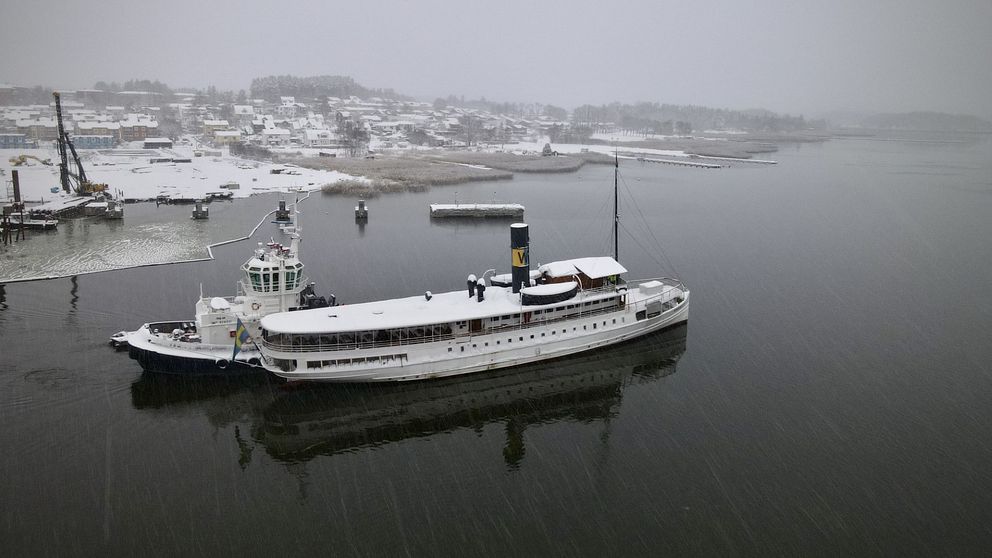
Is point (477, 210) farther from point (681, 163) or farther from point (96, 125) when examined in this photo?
point (96, 125)

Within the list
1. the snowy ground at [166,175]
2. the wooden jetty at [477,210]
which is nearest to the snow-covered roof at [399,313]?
the wooden jetty at [477,210]

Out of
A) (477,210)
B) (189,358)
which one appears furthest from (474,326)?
(477,210)

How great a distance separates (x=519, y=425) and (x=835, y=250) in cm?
3927

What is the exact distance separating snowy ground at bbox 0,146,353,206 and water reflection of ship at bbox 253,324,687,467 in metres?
54.8

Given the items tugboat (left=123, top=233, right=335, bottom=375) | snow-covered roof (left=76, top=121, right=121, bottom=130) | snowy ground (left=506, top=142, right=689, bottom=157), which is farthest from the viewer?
snowy ground (left=506, top=142, right=689, bottom=157)

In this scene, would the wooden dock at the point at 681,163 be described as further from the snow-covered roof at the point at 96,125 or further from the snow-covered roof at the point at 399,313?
the snow-covered roof at the point at 96,125

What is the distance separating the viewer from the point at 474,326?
28719 millimetres

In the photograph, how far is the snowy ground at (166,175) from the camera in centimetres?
7662

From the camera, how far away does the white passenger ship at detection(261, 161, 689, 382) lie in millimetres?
26594

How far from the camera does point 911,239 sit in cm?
5728

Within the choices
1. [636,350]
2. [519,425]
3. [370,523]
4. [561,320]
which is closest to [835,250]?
[636,350]

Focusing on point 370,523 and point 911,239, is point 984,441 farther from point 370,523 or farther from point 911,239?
point 911,239

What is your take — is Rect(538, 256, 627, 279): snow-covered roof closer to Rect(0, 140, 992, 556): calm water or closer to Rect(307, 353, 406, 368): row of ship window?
Rect(0, 140, 992, 556): calm water

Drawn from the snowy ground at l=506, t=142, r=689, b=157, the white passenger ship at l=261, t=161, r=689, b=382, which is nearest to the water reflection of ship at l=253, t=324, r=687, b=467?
the white passenger ship at l=261, t=161, r=689, b=382
